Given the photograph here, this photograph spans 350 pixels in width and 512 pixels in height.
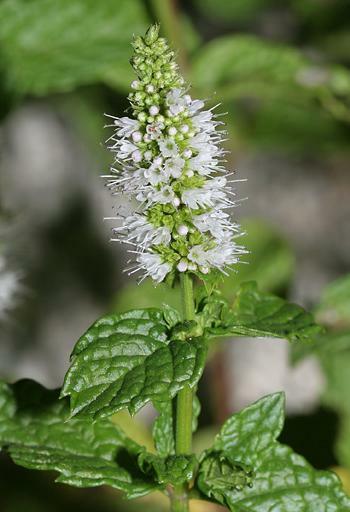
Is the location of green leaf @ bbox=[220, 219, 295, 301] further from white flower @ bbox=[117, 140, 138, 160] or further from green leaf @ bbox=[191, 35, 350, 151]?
white flower @ bbox=[117, 140, 138, 160]

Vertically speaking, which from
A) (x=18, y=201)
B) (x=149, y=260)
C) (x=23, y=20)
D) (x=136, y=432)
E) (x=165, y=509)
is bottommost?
(x=165, y=509)

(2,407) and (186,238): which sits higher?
(186,238)

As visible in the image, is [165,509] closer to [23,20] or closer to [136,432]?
[136,432]

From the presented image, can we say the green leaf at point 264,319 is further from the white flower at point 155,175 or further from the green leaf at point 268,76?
the green leaf at point 268,76

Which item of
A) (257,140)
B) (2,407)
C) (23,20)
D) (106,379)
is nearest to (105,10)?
(23,20)

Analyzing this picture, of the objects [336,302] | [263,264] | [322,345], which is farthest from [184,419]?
[263,264]
